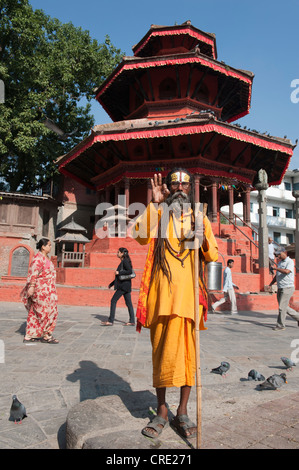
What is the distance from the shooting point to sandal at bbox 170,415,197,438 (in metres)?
2.07

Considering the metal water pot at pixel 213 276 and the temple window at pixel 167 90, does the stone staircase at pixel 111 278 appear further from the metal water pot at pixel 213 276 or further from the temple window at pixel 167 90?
the temple window at pixel 167 90

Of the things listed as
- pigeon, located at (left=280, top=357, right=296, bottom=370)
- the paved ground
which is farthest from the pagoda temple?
pigeon, located at (left=280, top=357, right=296, bottom=370)

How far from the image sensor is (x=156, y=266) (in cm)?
249

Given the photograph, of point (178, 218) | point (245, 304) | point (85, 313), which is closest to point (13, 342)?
point (85, 313)

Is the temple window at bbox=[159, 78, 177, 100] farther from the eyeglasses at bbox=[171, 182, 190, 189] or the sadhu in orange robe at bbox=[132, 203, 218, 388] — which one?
the sadhu in orange robe at bbox=[132, 203, 218, 388]

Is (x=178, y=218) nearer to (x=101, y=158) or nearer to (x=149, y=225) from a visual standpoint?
(x=149, y=225)

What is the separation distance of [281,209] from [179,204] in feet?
133

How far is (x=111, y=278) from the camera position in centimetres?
1107

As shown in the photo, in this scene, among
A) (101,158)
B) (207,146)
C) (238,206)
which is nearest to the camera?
(207,146)

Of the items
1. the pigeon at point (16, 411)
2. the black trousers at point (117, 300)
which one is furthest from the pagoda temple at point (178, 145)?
the pigeon at point (16, 411)

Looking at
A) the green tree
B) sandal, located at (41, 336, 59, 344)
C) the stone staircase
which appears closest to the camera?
sandal, located at (41, 336, 59, 344)

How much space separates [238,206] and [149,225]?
1523 inches

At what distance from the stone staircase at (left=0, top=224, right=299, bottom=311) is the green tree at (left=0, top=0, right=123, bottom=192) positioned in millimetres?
8379

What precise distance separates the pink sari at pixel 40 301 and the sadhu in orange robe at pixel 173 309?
347cm
